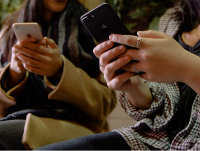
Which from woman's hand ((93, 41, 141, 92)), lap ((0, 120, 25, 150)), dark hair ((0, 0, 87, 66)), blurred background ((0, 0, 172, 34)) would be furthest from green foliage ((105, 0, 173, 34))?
lap ((0, 120, 25, 150))

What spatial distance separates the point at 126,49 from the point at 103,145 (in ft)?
0.92

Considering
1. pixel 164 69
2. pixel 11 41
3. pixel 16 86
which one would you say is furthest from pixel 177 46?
pixel 11 41

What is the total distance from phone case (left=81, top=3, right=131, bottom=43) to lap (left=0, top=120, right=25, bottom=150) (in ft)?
1.43

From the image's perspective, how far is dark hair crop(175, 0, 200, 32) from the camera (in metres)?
0.62

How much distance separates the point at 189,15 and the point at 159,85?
284 millimetres

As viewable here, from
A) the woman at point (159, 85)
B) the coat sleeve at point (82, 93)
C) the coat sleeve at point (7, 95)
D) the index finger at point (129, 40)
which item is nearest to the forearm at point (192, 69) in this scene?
the woman at point (159, 85)

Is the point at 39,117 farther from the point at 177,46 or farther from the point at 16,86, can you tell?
the point at 177,46

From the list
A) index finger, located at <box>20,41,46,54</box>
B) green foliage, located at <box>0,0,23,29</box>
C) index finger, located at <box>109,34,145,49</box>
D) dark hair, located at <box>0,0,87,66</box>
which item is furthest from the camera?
green foliage, located at <box>0,0,23,29</box>

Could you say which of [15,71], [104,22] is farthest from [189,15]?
[15,71]

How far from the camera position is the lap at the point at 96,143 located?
1.57ft

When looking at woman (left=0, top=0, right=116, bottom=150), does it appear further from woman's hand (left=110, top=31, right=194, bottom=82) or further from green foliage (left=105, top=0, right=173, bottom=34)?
green foliage (left=105, top=0, right=173, bottom=34)

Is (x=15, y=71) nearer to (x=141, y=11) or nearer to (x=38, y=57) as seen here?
(x=38, y=57)

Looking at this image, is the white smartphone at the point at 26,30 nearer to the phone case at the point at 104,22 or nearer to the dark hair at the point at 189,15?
the phone case at the point at 104,22

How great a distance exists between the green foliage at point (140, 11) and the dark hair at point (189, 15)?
2.80 feet
